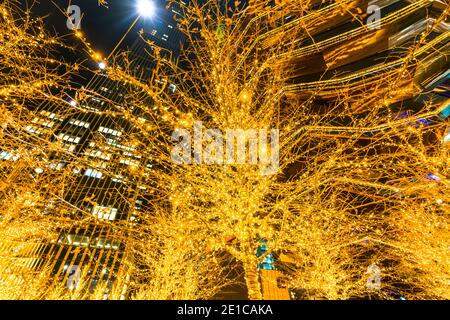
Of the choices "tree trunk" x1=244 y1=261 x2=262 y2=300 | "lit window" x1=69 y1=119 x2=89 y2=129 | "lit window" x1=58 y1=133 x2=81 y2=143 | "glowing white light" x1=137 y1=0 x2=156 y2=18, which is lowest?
"tree trunk" x1=244 y1=261 x2=262 y2=300

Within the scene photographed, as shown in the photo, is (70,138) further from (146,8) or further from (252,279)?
(252,279)

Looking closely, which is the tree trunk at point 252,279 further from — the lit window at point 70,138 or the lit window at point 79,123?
the lit window at point 79,123

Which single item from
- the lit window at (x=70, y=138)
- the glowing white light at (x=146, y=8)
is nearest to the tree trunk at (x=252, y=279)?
the glowing white light at (x=146, y=8)

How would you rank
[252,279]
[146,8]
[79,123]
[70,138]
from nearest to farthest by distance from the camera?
[252,279] → [146,8] → [70,138] → [79,123]

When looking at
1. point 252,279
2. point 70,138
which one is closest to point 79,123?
point 70,138

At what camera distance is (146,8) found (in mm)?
6035

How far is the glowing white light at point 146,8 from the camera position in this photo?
591cm

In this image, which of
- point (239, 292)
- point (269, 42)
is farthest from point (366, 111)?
point (239, 292)

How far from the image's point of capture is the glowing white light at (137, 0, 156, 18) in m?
→ 5.91

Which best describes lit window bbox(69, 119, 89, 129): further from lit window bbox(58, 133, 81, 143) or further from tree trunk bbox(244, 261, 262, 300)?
tree trunk bbox(244, 261, 262, 300)

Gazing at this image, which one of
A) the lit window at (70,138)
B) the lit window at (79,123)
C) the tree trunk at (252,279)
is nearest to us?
the tree trunk at (252,279)

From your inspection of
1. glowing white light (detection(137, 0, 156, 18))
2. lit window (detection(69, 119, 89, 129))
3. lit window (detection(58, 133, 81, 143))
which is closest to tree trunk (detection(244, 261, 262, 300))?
glowing white light (detection(137, 0, 156, 18))

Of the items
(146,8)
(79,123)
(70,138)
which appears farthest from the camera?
(79,123)
